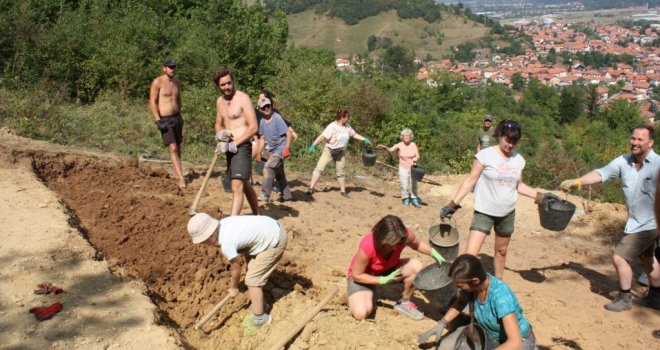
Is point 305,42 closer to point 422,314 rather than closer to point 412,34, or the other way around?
point 412,34

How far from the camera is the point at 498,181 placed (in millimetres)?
4656

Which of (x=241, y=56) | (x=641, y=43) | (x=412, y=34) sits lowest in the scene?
(x=641, y=43)

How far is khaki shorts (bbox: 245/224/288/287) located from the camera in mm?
4219

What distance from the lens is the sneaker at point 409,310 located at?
4.47m

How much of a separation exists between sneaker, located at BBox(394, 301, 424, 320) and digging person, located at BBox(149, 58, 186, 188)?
3934 mm

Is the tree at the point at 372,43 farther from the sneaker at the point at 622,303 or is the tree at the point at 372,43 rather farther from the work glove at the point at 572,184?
the sneaker at the point at 622,303

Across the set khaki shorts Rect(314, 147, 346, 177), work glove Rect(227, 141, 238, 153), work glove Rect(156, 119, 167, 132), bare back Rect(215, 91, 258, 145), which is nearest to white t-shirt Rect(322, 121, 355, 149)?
khaki shorts Rect(314, 147, 346, 177)

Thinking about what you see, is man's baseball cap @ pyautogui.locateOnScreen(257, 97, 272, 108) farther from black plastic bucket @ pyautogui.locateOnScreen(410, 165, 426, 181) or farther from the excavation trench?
black plastic bucket @ pyautogui.locateOnScreen(410, 165, 426, 181)

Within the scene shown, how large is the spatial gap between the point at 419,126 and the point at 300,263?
16.6 meters

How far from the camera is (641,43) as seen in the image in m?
166

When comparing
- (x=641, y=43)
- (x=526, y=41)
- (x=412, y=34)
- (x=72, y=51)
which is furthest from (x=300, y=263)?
(x=641, y=43)

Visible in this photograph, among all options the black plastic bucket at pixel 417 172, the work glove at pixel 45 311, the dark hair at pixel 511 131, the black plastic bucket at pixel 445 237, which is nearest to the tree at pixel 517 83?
the black plastic bucket at pixel 417 172

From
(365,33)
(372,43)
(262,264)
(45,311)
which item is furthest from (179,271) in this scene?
(365,33)

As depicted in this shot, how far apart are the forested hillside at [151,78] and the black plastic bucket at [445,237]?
537 cm
